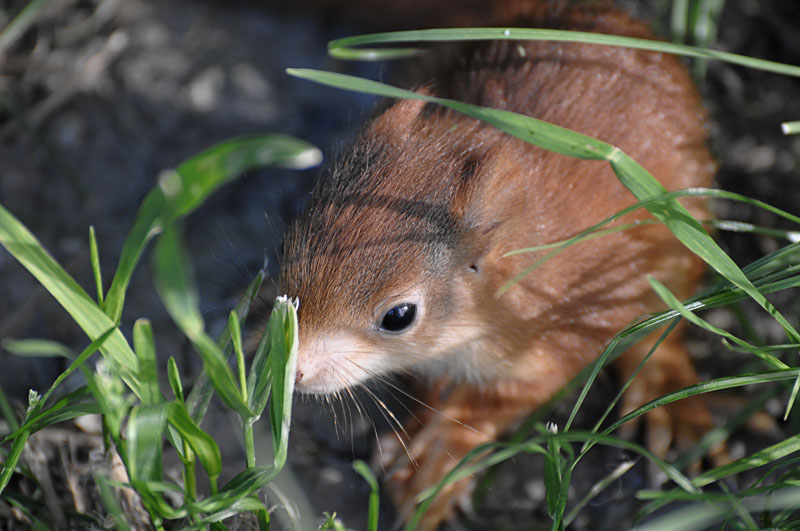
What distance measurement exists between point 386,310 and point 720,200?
1.66m

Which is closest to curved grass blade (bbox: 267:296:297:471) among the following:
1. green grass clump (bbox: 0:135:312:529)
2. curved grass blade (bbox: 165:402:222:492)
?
green grass clump (bbox: 0:135:312:529)

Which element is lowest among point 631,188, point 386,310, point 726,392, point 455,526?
point 455,526

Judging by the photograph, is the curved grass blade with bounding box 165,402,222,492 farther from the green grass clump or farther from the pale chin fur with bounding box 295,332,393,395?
the pale chin fur with bounding box 295,332,393,395

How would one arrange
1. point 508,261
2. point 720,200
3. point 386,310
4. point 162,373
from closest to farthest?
point 386,310, point 508,261, point 162,373, point 720,200

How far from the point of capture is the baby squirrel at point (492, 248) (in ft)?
5.92

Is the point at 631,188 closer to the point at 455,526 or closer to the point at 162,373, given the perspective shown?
the point at 455,526

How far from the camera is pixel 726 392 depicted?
250 cm

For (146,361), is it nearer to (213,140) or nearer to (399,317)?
(399,317)

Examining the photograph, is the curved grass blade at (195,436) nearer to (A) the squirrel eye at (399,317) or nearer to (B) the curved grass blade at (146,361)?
(B) the curved grass blade at (146,361)

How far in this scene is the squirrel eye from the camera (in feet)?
6.08

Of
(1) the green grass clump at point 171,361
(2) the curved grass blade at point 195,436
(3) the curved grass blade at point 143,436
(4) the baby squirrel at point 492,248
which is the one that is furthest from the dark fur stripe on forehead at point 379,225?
(3) the curved grass blade at point 143,436

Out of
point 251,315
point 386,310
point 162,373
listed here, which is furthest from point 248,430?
point 162,373

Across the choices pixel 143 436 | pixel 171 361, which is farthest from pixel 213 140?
pixel 143 436

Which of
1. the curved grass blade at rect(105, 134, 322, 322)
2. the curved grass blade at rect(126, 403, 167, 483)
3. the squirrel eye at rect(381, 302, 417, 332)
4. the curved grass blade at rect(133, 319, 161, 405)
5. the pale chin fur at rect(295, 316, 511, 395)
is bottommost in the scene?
the pale chin fur at rect(295, 316, 511, 395)
